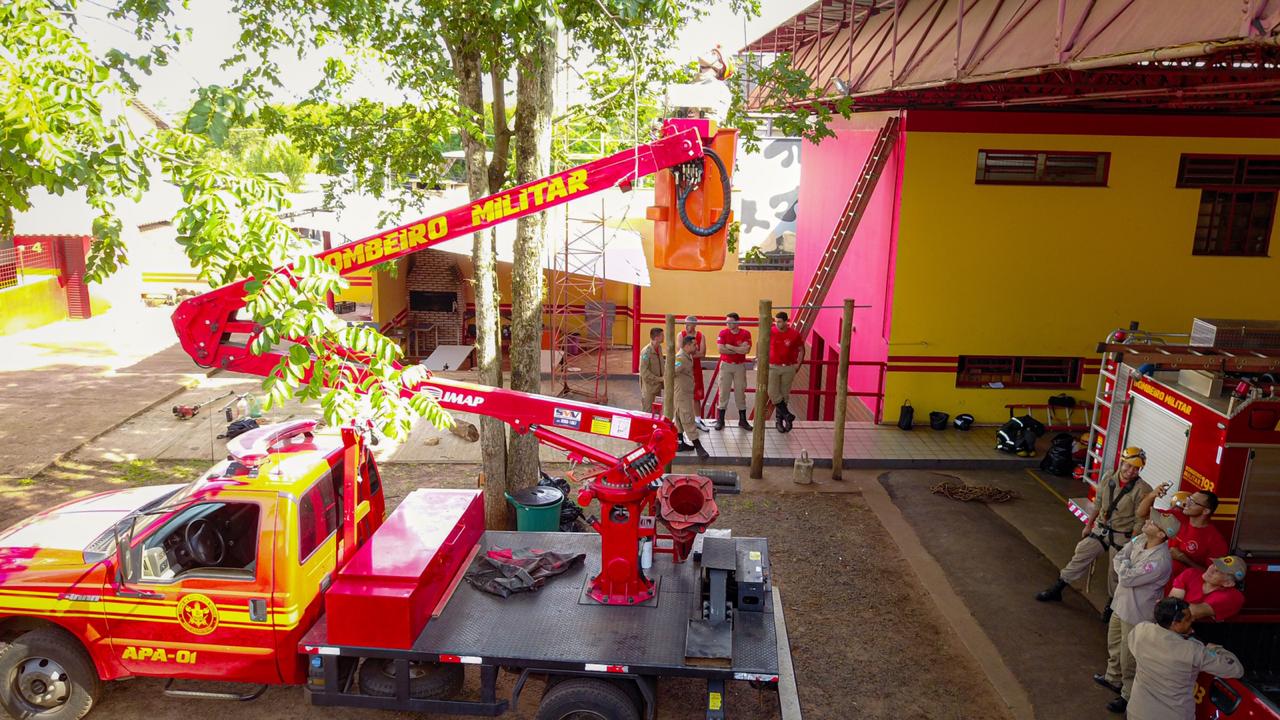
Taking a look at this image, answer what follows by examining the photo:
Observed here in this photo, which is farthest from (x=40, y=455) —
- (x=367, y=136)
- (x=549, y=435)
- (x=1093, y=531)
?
(x=1093, y=531)

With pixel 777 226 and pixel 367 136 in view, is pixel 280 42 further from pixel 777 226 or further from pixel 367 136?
pixel 777 226

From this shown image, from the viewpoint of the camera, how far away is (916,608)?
9039 mm

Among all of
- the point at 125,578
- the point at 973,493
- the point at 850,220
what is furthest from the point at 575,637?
the point at 850,220

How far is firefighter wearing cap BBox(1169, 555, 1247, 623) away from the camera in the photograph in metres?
6.72

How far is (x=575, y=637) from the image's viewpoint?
21.4 feet

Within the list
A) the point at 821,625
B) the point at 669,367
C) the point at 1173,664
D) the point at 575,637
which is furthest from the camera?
the point at 669,367

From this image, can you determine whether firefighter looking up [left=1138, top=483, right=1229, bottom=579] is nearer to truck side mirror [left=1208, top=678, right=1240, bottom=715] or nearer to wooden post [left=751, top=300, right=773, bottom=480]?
truck side mirror [left=1208, top=678, right=1240, bottom=715]

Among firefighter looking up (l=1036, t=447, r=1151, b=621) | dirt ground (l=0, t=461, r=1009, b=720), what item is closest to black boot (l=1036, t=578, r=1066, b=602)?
firefighter looking up (l=1036, t=447, r=1151, b=621)

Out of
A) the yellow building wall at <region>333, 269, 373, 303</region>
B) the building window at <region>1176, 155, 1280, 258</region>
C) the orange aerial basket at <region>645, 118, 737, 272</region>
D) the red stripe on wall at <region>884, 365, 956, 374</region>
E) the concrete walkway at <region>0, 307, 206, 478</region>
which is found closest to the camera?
the orange aerial basket at <region>645, 118, 737, 272</region>

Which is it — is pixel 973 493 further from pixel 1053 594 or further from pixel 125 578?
pixel 125 578

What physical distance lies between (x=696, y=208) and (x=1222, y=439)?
17.8 ft

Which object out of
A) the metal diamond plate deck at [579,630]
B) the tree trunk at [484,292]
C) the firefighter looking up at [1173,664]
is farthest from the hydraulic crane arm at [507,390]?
the firefighter looking up at [1173,664]

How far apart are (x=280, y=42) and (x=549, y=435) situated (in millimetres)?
7284

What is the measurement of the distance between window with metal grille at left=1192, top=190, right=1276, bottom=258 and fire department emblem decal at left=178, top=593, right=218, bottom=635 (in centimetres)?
1544
